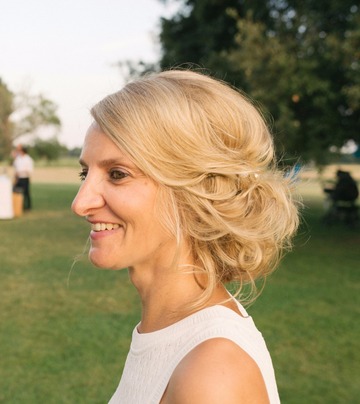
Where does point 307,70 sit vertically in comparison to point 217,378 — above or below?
below

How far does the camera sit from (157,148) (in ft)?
5.18

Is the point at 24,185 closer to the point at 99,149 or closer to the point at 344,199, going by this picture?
the point at 344,199

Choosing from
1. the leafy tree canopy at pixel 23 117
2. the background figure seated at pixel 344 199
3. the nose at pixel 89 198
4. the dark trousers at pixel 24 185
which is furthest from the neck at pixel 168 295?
the leafy tree canopy at pixel 23 117

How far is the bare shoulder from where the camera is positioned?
1.18 metres

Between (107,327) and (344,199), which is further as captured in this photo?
(344,199)

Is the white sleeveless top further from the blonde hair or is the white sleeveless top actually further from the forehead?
the forehead

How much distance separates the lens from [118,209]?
1.65m

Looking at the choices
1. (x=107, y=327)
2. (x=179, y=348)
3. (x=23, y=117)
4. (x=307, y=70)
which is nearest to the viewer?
(x=179, y=348)

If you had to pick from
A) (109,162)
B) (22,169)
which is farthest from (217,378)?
(22,169)

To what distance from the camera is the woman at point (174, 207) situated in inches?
61.5

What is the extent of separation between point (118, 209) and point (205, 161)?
26 centimetres

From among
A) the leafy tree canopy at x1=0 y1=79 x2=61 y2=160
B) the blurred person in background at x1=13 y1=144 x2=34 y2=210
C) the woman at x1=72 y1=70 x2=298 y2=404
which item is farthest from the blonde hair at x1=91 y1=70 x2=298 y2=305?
the leafy tree canopy at x1=0 y1=79 x2=61 y2=160

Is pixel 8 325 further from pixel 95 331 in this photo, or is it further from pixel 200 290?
pixel 200 290

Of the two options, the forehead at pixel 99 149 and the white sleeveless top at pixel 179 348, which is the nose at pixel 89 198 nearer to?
the forehead at pixel 99 149
